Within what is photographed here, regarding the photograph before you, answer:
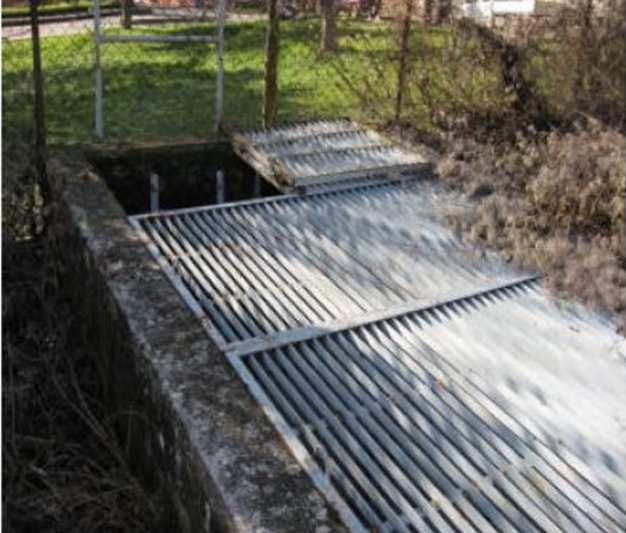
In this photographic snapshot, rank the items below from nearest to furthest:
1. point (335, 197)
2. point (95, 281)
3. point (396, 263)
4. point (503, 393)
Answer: point (503, 393)
point (95, 281)
point (396, 263)
point (335, 197)

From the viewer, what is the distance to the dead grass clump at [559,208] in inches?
148

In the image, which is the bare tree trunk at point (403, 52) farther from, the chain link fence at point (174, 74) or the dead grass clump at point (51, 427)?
the dead grass clump at point (51, 427)

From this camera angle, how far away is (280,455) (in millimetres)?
2393

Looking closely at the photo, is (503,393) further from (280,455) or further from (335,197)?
(335,197)

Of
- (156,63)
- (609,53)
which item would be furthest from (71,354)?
A: (156,63)

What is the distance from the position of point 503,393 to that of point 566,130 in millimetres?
3990

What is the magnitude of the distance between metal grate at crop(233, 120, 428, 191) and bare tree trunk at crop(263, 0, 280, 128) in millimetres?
415

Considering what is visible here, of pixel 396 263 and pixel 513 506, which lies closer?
pixel 513 506

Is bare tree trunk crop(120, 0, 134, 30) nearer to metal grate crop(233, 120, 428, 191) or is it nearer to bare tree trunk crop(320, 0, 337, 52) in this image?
bare tree trunk crop(320, 0, 337, 52)

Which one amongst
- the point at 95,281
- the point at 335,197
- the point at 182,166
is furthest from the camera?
the point at 182,166

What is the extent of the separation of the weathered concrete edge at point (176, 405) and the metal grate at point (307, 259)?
0.18 metres

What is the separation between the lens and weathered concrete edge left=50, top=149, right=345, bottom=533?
221cm

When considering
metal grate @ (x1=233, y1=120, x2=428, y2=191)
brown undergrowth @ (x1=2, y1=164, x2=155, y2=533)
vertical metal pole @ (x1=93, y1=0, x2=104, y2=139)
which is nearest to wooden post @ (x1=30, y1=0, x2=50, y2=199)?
brown undergrowth @ (x1=2, y1=164, x2=155, y2=533)

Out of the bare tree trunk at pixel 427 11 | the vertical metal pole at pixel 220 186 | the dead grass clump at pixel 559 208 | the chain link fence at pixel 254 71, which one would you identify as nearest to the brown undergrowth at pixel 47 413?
the vertical metal pole at pixel 220 186
